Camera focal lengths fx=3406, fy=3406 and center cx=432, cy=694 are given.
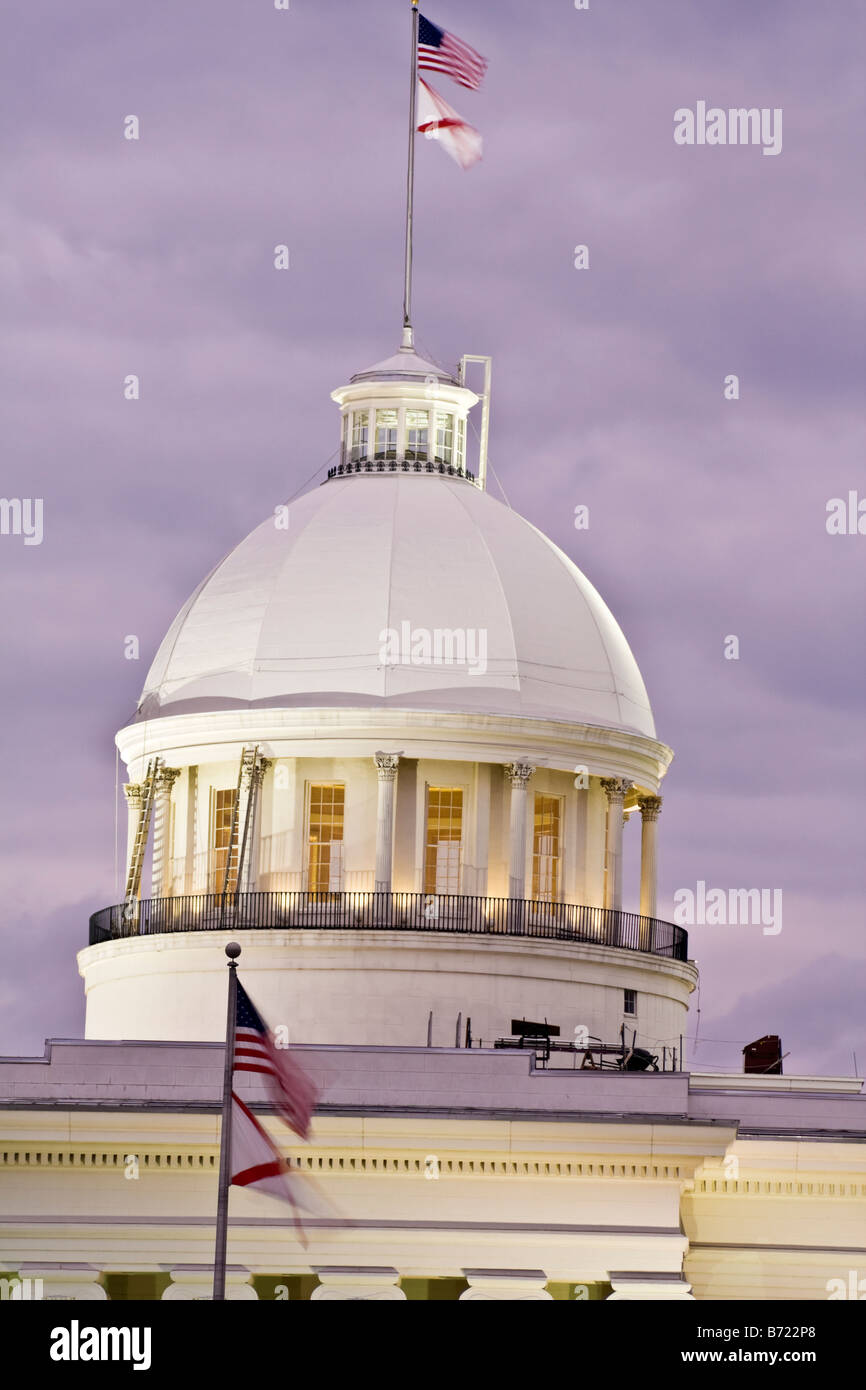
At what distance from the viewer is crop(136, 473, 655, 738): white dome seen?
75.6 meters

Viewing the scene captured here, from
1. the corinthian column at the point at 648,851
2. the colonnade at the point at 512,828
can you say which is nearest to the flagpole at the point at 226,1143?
the colonnade at the point at 512,828

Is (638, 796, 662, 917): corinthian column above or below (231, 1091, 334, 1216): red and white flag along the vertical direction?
above

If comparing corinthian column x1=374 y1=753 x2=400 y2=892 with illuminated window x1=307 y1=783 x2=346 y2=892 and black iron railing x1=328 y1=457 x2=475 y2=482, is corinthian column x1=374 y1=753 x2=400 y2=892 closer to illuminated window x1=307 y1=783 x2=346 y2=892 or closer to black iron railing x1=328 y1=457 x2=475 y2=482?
illuminated window x1=307 y1=783 x2=346 y2=892

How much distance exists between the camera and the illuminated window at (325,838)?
75000 mm

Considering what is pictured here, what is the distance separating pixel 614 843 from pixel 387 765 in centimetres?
618

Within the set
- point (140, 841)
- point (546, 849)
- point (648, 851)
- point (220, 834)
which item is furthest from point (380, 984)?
point (648, 851)

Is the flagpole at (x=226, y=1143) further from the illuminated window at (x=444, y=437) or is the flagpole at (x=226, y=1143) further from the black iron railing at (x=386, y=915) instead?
the illuminated window at (x=444, y=437)

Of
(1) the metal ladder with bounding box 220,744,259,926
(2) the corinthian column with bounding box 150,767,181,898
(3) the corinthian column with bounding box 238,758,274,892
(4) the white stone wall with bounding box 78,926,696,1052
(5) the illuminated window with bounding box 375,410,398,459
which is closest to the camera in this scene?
(4) the white stone wall with bounding box 78,926,696,1052

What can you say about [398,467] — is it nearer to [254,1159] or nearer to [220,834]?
[220,834]

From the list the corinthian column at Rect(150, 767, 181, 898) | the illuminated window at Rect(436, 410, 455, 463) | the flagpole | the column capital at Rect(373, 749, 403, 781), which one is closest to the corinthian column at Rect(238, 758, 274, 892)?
the column capital at Rect(373, 749, 403, 781)

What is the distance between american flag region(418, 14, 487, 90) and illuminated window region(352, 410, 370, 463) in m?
8.14

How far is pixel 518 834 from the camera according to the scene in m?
74.4
